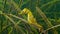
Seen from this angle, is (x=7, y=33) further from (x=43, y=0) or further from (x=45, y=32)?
(x=45, y=32)

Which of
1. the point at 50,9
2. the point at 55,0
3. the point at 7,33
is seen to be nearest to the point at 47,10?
the point at 50,9

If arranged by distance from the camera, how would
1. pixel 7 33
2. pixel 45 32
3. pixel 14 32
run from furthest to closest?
pixel 7 33 < pixel 14 32 < pixel 45 32

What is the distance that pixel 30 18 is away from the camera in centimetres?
54

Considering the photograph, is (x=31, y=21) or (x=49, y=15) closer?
(x=31, y=21)

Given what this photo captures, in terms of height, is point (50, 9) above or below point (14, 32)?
above

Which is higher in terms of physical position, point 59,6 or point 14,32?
point 59,6

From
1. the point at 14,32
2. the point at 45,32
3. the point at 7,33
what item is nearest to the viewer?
the point at 45,32

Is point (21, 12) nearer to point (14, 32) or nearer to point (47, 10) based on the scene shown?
point (14, 32)

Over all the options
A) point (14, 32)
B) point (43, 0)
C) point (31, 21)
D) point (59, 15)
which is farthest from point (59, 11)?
point (31, 21)

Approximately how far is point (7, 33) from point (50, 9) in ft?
1.12

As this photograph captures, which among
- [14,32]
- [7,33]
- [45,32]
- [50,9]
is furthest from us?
[50,9]

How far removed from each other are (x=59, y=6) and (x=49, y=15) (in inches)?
4.6

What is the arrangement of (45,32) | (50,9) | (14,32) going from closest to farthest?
(45,32) < (14,32) < (50,9)

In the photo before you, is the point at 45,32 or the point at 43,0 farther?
the point at 43,0
